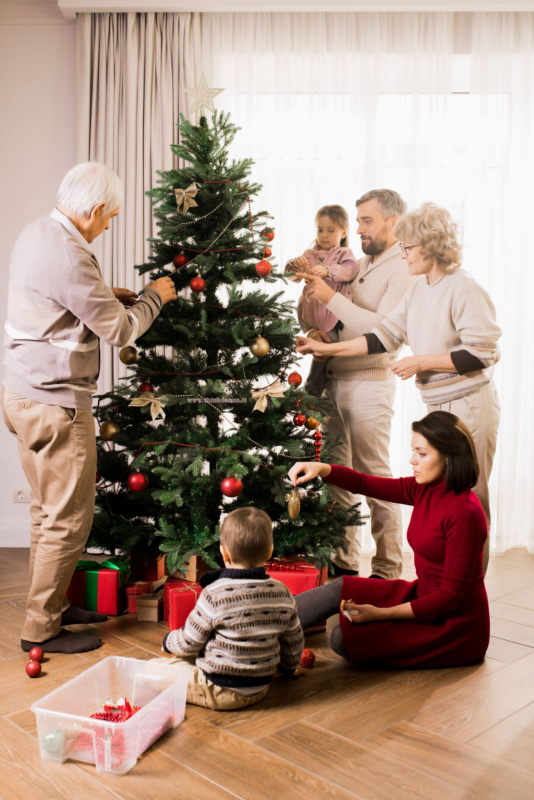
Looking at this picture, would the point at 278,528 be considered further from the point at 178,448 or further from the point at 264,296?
the point at 264,296

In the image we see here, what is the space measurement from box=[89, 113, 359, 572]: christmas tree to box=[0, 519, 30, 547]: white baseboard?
128 centimetres

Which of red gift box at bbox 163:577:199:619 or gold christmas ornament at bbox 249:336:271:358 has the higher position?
gold christmas ornament at bbox 249:336:271:358

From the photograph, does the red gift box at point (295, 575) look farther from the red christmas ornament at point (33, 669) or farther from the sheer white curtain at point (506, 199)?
the sheer white curtain at point (506, 199)

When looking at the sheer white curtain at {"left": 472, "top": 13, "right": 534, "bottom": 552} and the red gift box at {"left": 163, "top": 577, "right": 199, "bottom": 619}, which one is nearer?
the red gift box at {"left": 163, "top": 577, "right": 199, "bottom": 619}

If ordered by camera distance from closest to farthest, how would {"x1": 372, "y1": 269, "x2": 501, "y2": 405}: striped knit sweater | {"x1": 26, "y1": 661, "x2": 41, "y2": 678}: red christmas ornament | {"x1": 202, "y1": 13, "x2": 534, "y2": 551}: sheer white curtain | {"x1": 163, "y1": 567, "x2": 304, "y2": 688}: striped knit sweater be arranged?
1. {"x1": 163, "y1": 567, "x2": 304, "y2": 688}: striped knit sweater
2. {"x1": 26, "y1": 661, "x2": 41, "y2": 678}: red christmas ornament
3. {"x1": 372, "y1": 269, "x2": 501, "y2": 405}: striped knit sweater
4. {"x1": 202, "y1": 13, "x2": 534, "y2": 551}: sheer white curtain

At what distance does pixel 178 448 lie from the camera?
113 inches

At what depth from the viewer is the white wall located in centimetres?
398

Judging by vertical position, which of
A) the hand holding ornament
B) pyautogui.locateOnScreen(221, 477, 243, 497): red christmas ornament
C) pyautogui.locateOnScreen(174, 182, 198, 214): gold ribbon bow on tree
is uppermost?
pyautogui.locateOnScreen(174, 182, 198, 214): gold ribbon bow on tree

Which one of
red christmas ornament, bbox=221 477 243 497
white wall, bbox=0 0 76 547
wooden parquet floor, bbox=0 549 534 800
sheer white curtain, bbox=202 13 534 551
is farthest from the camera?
white wall, bbox=0 0 76 547

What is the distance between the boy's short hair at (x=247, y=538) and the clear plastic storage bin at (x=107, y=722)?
14.2 inches

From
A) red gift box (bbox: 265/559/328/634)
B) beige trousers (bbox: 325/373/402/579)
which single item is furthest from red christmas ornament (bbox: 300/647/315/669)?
beige trousers (bbox: 325/373/402/579)

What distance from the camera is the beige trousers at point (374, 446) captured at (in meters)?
3.35

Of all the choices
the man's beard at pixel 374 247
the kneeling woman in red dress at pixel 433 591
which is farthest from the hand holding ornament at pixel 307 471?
the man's beard at pixel 374 247

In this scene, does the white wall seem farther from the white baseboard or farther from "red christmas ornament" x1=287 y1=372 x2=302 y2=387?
"red christmas ornament" x1=287 y1=372 x2=302 y2=387
